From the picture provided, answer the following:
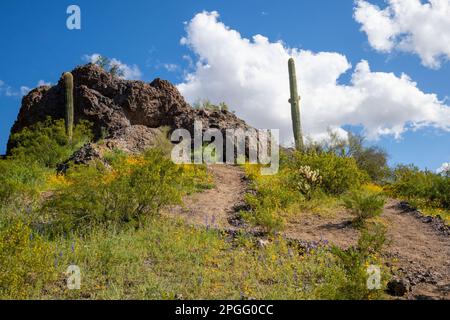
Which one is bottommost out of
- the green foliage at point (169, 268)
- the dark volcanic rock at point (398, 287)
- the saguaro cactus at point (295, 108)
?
the dark volcanic rock at point (398, 287)

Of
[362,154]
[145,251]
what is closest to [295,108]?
[362,154]

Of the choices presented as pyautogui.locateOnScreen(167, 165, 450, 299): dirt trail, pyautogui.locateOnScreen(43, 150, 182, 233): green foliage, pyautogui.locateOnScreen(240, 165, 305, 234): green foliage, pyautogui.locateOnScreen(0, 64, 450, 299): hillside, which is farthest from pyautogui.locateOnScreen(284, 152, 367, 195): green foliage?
pyautogui.locateOnScreen(43, 150, 182, 233): green foliage

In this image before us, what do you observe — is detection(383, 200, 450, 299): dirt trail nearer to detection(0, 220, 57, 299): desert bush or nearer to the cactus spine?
detection(0, 220, 57, 299): desert bush

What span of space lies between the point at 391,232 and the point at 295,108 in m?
10.8

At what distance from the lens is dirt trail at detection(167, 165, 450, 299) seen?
236 inches

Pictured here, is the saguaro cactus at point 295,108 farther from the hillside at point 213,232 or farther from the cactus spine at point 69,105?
the cactus spine at point 69,105

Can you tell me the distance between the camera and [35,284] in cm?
538

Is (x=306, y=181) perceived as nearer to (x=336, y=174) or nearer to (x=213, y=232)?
(x=336, y=174)

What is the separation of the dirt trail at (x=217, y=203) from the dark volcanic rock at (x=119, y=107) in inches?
215

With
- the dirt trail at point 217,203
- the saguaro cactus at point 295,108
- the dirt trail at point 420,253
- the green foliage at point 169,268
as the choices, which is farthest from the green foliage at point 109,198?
the saguaro cactus at point 295,108

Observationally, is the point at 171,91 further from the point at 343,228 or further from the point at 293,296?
the point at 293,296

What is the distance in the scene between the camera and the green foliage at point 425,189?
39.7 feet

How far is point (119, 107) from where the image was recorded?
65.1ft

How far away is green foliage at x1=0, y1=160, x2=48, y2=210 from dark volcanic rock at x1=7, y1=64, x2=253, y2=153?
6.55m
